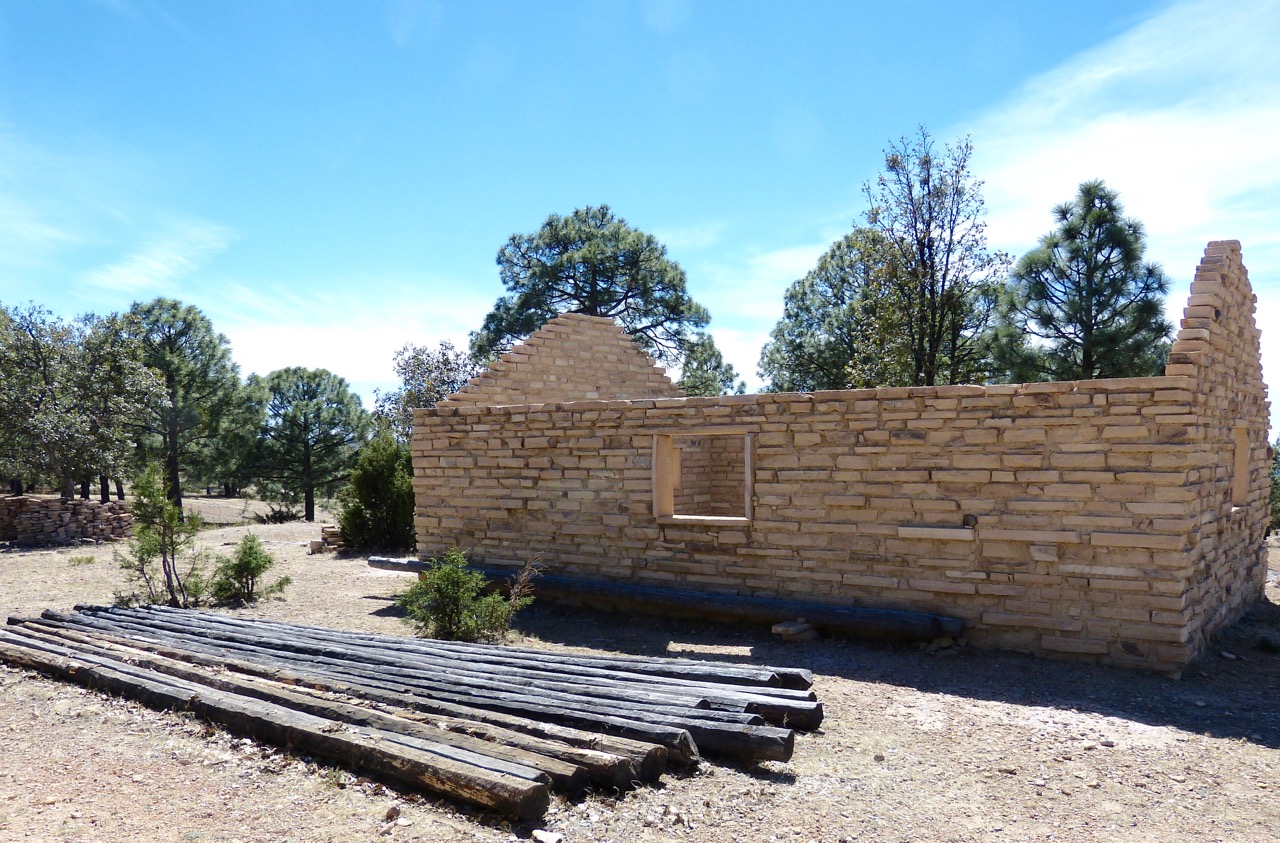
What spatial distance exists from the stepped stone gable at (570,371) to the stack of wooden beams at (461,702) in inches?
187

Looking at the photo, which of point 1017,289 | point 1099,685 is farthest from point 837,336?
point 1099,685

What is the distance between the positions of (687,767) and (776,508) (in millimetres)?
4163

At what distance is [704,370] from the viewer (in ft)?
99.1

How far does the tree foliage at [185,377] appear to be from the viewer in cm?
Answer: 2823

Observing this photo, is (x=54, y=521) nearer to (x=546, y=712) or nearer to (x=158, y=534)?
(x=158, y=534)

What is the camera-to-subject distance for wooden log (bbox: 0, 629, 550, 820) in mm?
3826

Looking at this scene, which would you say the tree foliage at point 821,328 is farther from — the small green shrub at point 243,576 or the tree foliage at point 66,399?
the tree foliage at point 66,399

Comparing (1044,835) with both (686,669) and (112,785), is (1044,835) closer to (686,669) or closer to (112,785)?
(686,669)

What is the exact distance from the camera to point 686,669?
5.97 metres

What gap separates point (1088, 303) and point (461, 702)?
16.0 metres

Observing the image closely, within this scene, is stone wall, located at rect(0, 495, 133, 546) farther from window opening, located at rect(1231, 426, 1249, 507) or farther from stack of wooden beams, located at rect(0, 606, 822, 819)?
window opening, located at rect(1231, 426, 1249, 507)

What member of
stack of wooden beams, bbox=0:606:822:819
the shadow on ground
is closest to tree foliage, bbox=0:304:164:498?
stack of wooden beams, bbox=0:606:822:819

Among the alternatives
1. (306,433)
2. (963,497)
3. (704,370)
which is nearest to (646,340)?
(704,370)

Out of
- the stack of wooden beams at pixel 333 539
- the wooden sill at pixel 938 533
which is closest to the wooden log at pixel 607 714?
the wooden sill at pixel 938 533
